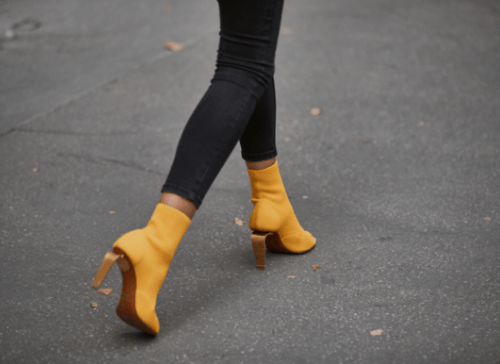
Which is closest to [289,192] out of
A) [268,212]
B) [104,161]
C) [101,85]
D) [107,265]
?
[268,212]

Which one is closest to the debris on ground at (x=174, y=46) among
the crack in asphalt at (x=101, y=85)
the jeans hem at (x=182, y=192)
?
the crack in asphalt at (x=101, y=85)

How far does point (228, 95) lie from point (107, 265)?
63 centimetres

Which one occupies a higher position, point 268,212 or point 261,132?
point 261,132

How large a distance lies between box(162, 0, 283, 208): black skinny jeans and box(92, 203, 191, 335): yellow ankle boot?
3.6 inches

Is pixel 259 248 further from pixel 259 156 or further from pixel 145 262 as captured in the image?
pixel 145 262

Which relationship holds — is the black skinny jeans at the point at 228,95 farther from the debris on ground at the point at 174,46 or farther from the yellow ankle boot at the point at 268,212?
the debris on ground at the point at 174,46

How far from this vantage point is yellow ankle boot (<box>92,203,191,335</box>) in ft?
4.98

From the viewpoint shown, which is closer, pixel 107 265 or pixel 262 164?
pixel 107 265

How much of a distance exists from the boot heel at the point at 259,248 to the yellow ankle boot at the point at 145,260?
43cm

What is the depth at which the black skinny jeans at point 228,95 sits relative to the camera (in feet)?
5.12

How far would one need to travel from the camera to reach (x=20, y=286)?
196 cm

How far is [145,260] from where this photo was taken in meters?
1.54

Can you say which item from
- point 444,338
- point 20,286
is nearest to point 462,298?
point 444,338

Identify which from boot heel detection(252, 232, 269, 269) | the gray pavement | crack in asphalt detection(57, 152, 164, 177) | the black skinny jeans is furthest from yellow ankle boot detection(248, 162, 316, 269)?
crack in asphalt detection(57, 152, 164, 177)
